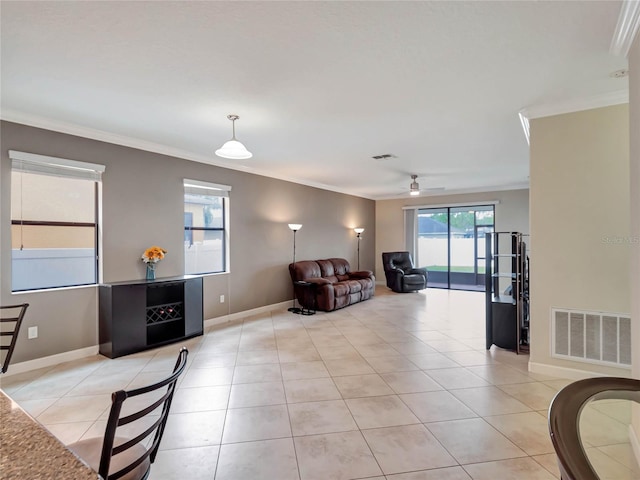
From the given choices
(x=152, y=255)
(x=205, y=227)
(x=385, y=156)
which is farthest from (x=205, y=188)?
(x=385, y=156)

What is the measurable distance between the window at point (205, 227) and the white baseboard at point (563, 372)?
4437 millimetres

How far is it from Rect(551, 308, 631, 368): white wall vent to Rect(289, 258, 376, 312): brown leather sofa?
3.62 m

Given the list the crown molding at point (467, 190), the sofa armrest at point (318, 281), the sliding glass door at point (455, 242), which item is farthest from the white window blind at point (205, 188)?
the sliding glass door at point (455, 242)

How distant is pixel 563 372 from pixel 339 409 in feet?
7.49

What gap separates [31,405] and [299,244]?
4.91 metres

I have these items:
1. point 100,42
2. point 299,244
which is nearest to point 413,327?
point 299,244

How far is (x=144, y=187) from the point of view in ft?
14.3

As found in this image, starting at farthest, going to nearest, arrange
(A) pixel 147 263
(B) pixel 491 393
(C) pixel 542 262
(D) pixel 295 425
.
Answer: (A) pixel 147 263, (C) pixel 542 262, (B) pixel 491 393, (D) pixel 295 425

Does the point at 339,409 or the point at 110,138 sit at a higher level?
the point at 110,138

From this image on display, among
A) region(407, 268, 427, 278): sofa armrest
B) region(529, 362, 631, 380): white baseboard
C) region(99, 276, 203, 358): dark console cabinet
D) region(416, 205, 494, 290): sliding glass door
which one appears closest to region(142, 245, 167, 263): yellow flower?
region(99, 276, 203, 358): dark console cabinet

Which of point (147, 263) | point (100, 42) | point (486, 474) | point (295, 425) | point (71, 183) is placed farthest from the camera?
point (147, 263)

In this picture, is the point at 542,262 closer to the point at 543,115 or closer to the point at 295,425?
the point at 543,115

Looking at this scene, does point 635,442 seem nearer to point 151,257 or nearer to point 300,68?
point 300,68

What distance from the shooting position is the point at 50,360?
352cm
